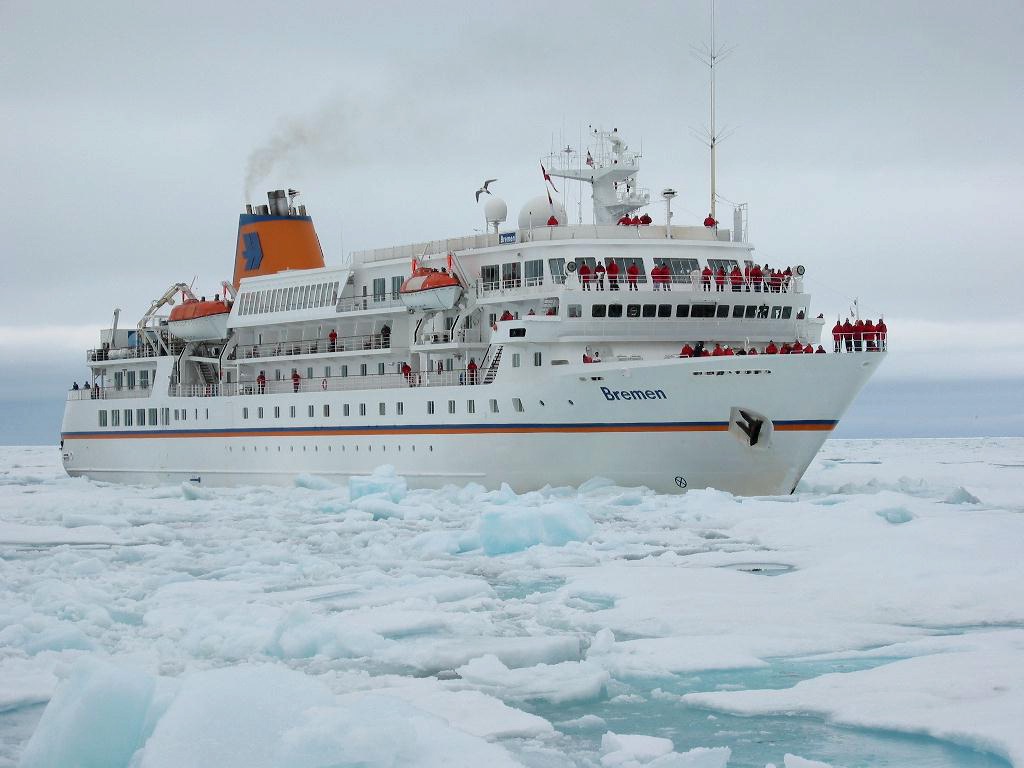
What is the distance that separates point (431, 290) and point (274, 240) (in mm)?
12238

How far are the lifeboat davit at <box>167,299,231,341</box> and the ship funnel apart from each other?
1600 millimetres

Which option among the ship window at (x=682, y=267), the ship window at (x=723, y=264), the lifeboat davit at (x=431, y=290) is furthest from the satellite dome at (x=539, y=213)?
the ship window at (x=723, y=264)

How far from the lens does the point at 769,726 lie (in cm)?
1038

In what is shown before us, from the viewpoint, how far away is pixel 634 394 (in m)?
28.2

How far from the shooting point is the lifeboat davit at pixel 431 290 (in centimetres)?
3266

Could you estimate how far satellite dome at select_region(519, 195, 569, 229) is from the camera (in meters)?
34.4

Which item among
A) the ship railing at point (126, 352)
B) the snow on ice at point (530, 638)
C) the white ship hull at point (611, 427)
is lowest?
the snow on ice at point (530, 638)

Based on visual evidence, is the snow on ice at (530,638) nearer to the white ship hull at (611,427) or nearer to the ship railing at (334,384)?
the white ship hull at (611,427)

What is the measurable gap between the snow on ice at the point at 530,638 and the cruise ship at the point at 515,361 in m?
2.51

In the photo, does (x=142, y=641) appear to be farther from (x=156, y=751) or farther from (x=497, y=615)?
(x=156, y=751)

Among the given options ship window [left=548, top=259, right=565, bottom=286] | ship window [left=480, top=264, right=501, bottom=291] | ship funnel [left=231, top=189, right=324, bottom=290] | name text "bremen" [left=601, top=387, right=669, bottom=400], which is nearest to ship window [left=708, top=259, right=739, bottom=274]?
ship window [left=548, top=259, right=565, bottom=286]

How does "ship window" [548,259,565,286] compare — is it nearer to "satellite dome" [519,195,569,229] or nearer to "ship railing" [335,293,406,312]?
"satellite dome" [519,195,569,229]

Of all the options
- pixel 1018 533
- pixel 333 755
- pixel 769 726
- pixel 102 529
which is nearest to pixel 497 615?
pixel 769 726

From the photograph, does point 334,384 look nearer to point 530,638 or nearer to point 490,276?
point 490,276
